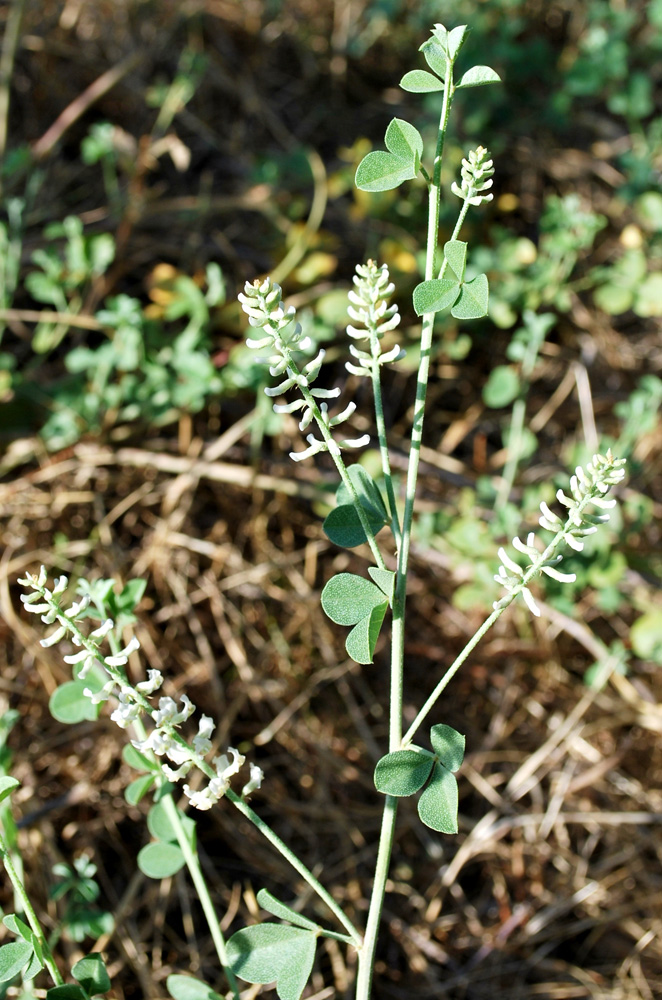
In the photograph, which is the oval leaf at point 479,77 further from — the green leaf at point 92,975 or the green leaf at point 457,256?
the green leaf at point 92,975

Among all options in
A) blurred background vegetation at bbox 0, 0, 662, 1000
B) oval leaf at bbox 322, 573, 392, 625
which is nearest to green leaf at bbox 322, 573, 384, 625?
oval leaf at bbox 322, 573, 392, 625

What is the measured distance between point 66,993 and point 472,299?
3.13ft

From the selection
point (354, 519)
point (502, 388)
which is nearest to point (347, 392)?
point (502, 388)

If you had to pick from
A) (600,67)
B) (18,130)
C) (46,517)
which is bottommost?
(46,517)

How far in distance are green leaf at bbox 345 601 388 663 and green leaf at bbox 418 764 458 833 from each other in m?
0.16

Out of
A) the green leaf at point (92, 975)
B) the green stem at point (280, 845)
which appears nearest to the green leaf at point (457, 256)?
the green stem at point (280, 845)

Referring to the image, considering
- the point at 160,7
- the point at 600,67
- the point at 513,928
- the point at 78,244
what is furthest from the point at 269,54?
the point at 513,928

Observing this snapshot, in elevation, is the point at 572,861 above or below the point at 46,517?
below

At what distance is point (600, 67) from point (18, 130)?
6.15 feet

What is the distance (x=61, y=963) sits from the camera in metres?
1.64

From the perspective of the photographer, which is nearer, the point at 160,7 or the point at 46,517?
the point at 46,517

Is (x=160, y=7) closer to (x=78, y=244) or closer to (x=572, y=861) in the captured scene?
(x=78, y=244)

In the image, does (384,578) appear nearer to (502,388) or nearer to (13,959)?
(13,959)

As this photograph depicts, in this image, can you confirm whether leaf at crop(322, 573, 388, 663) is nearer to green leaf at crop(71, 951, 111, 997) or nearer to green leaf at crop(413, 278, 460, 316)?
green leaf at crop(413, 278, 460, 316)
